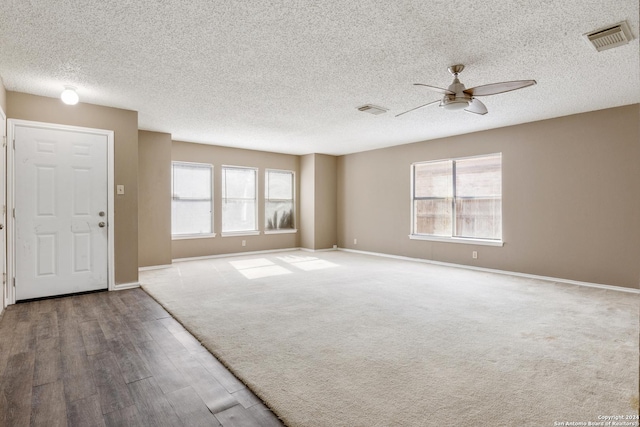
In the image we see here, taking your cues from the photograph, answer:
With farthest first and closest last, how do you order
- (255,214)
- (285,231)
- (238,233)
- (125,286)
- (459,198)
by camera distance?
(285,231)
(255,214)
(238,233)
(459,198)
(125,286)

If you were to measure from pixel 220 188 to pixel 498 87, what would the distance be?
5.70 metres

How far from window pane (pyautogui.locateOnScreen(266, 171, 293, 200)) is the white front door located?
409 cm

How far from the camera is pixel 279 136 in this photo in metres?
6.38

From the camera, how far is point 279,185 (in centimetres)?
838

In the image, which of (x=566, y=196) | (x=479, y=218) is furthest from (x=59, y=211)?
(x=566, y=196)

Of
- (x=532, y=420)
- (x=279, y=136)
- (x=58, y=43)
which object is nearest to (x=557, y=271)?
(x=532, y=420)

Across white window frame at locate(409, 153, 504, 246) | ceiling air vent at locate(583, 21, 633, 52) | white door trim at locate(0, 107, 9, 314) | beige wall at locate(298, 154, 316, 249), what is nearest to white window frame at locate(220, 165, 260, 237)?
beige wall at locate(298, 154, 316, 249)

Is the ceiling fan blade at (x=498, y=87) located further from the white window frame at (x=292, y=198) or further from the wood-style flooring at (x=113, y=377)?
the white window frame at (x=292, y=198)

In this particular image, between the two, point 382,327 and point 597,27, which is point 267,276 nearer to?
point 382,327

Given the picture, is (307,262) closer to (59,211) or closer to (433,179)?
(433,179)

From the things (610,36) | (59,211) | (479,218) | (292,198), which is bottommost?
(479,218)

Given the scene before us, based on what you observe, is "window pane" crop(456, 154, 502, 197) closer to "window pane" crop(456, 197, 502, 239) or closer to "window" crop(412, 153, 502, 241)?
"window" crop(412, 153, 502, 241)

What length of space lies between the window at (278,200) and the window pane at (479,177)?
13.5ft

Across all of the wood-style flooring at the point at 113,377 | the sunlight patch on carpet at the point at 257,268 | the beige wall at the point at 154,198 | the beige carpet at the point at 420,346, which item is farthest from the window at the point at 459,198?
the wood-style flooring at the point at 113,377
